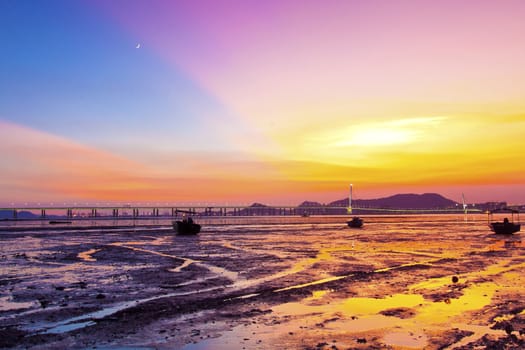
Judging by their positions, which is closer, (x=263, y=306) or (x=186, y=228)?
(x=263, y=306)

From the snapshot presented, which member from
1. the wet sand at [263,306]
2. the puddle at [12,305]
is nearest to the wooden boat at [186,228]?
the wet sand at [263,306]

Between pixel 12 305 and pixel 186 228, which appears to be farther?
pixel 186 228

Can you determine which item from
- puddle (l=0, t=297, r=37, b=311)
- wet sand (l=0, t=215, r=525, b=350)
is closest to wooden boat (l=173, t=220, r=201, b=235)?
wet sand (l=0, t=215, r=525, b=350)

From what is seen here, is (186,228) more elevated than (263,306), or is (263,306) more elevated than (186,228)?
(186,228)

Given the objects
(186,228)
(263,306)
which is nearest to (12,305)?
(263,306)

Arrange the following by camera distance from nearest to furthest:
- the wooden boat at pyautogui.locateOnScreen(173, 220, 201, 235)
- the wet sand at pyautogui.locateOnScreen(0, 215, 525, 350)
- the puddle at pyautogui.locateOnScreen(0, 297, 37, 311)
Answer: the wet sand at pyautogui.locateOnScreen(0, 215, 525, 350), the puddle at pyautogui.locateOnScreen(0, 297, 37, 311), the wooden boat at pyautogui.locateOnScreen(173, 220, 201, 235)

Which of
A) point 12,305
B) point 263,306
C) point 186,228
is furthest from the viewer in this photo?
point 186,228

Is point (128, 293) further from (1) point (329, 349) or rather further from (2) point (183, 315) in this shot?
(1) point (329, 349)

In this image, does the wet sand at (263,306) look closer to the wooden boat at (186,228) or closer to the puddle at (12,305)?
the puddle at (12,305)

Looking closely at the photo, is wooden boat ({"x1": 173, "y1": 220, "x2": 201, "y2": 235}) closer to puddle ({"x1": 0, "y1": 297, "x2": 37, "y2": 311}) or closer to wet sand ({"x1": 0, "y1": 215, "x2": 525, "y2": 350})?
wet sand ({"x1": 0, "y1": 215, "x2": 525, "y2": 350})

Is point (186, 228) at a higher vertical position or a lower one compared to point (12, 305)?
higher

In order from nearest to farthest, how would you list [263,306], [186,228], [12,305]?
[263,306] → [12,305] → [186,228]

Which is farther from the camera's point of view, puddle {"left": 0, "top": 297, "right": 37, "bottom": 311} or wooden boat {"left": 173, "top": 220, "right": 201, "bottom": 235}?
wooden boat {"left": 173, "top": 220, "right": 201, "bottom": 235}

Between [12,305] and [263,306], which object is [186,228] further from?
[263,306]
